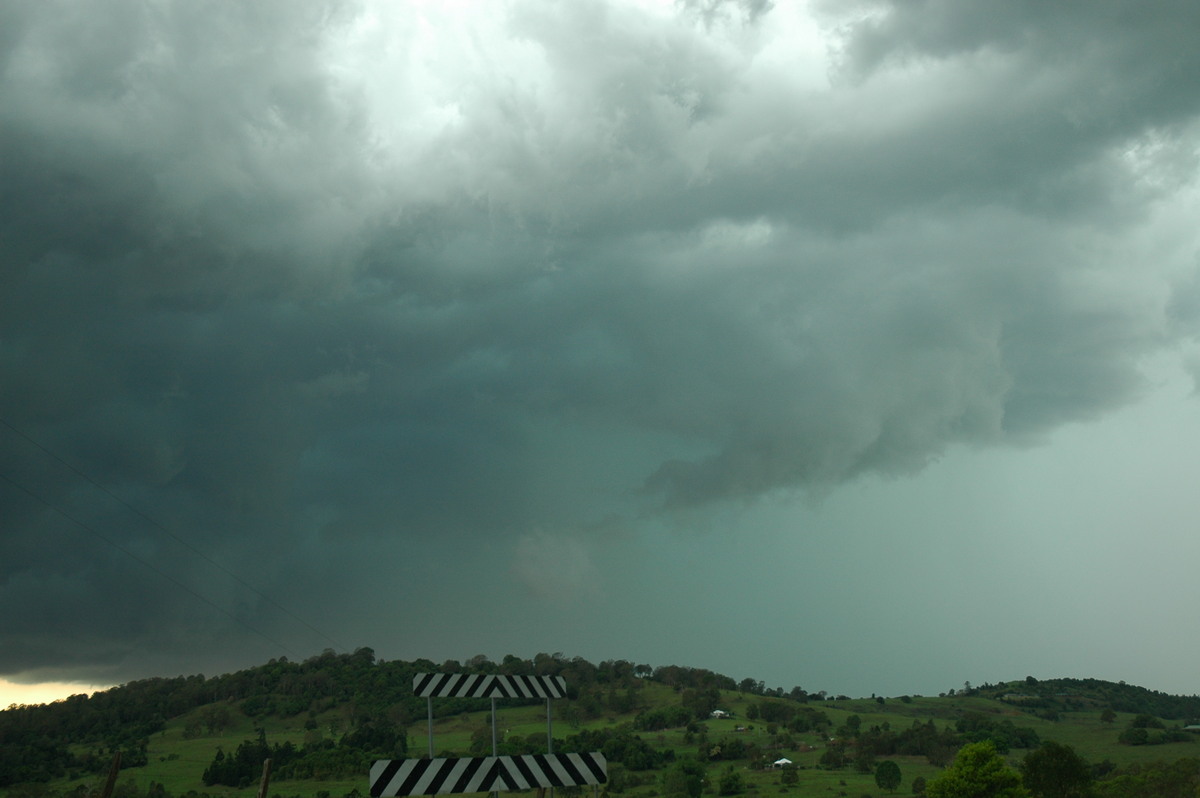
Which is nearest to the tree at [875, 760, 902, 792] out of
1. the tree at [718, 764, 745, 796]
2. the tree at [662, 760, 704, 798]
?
the tree at [718, 764, 745, 796]

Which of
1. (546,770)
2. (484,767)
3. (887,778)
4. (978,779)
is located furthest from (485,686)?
(887,778)

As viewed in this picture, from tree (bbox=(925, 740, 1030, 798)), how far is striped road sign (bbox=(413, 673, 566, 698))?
62.5 m

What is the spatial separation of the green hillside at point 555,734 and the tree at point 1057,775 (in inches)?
156

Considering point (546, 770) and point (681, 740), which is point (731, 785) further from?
point (546, 770)

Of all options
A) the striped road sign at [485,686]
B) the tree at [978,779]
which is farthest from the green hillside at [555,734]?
the striped road sign at [485,686]

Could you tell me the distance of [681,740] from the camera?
431 ft

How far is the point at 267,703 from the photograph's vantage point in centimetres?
15775

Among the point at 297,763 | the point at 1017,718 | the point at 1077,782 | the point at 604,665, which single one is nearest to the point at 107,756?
the point at 297,763

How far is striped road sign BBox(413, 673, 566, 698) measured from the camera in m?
16.6

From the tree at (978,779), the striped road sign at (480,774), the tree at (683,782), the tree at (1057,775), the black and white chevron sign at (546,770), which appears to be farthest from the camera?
the tree at (683,782)

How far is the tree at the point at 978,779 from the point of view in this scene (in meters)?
67.9

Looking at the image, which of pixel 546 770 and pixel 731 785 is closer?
pixel 546 770

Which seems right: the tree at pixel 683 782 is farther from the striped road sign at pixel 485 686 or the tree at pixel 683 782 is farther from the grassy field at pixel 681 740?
the striped road sign at pixel 485 686

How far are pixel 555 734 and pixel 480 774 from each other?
12187 cm
